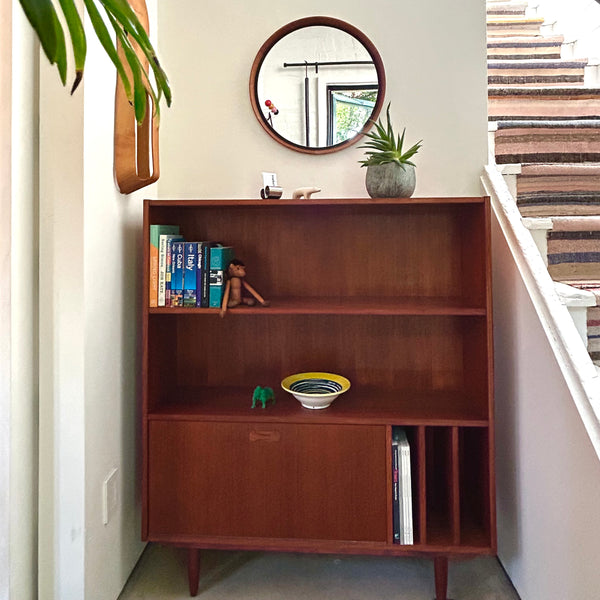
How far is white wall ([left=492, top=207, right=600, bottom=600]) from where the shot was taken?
4.13 ft

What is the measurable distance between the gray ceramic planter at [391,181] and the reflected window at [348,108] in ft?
1.06

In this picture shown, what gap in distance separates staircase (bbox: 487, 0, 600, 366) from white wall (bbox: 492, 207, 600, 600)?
0.17m

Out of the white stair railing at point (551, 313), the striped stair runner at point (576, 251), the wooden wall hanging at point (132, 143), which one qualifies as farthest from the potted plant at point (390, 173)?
the wooden wall hanging at point (132, 143)

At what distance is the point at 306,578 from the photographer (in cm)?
186

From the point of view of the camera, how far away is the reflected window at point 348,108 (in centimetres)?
201

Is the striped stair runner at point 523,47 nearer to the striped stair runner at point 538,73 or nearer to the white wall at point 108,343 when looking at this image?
the striped stair runner at point 538,73

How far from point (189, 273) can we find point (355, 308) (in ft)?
1.76

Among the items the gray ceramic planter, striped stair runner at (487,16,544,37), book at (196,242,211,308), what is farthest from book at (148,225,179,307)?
striped stair runner at (487,16,544,37)

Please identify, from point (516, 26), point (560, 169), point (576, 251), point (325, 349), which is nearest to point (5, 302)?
point (325, 349)

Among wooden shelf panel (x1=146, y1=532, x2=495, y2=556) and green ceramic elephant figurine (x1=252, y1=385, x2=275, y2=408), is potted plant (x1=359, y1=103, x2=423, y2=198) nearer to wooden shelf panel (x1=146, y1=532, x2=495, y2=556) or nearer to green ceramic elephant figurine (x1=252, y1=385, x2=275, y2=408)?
green ceramic elephant figurine (x1=252, y1=385, x2=275, y2=408)

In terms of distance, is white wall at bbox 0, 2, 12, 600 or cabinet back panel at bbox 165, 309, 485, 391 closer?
white wall at bbox 0, 2, 12, 600

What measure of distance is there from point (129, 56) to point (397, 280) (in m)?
1.51

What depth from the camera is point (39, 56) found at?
1427 millimetres

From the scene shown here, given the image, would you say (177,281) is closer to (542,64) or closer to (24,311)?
(24,311)
